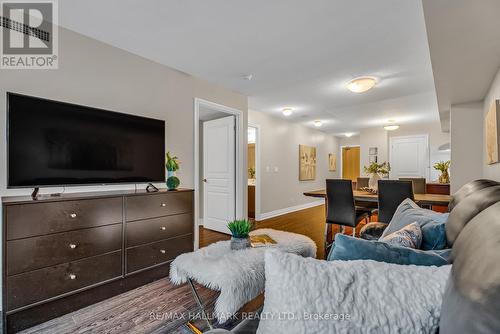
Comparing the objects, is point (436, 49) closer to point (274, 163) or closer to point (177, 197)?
point (177, 197)

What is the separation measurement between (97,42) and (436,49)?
314 centimetres

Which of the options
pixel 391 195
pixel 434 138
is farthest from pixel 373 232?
pixel 434 138

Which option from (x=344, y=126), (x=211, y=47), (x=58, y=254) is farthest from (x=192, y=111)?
(x=344, y=126)

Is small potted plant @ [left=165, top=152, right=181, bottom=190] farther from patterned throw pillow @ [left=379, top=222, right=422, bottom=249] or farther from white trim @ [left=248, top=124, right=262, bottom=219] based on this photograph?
white trim @ [left=248, top=124, right=262, bottom=219]

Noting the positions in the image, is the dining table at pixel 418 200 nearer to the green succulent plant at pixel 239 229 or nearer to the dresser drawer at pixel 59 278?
the green succulent plant at pixel 239 229

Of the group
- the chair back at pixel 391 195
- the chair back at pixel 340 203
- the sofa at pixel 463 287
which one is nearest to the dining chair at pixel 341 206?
the chair back at pixel 340 203

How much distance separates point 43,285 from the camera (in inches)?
68.1

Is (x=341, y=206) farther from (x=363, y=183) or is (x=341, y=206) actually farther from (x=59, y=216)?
(x=59, y=216)

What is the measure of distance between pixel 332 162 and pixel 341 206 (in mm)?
5832

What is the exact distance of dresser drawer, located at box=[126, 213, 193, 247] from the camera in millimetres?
2266

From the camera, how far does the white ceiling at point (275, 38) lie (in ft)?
6.36

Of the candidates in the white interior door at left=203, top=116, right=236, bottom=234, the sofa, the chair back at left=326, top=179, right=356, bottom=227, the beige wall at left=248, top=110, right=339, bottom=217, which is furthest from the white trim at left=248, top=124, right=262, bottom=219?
the sofa

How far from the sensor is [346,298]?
0.61 meters

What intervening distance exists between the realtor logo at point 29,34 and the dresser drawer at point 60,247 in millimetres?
1450
